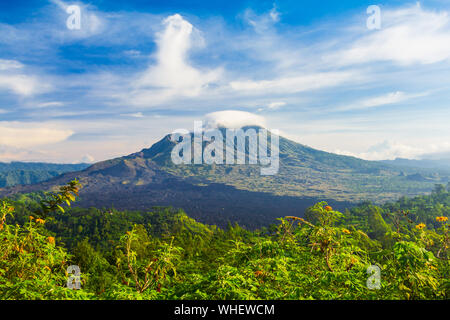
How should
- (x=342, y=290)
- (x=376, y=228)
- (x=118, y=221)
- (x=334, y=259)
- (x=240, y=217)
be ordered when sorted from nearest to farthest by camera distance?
(x=342, y=290) < (x=334, y=259) < (x=376, y=228) < (x=118, y=221) < (x=240, y=217)

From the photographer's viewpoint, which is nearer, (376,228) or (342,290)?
(342,290)

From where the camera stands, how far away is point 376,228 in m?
84.6

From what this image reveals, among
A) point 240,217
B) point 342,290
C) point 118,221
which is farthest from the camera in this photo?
point 240,217

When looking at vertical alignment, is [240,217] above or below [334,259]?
below
